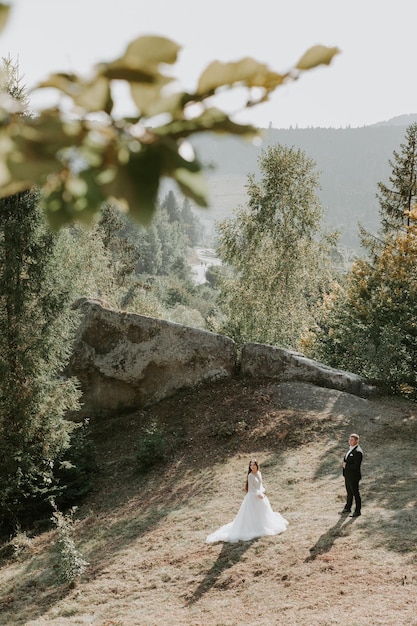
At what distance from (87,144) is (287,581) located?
23.2 ft

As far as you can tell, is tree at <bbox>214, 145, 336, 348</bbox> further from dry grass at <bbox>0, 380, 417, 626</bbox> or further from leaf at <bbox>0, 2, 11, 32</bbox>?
leaf at <bbox>0, 2, 11, 32</bbox>

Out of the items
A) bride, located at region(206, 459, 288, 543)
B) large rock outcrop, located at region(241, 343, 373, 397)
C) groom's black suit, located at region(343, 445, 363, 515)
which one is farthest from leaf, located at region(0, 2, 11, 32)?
large rock outcrop, located at region(241, 343, 373, 397)

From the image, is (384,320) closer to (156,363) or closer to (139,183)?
(156,363)

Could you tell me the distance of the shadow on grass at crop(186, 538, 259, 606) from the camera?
22.7 ft

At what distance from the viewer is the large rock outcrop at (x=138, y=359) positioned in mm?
14141

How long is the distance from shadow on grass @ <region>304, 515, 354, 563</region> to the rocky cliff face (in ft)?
20.0

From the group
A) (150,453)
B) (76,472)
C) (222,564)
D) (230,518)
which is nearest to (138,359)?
(150,453)

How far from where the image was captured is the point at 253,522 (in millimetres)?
8188

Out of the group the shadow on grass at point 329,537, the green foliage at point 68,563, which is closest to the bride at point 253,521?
the shadow on grass at point 329,537

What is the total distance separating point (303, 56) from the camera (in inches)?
29.4

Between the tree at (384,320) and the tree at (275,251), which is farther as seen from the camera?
the tree at (275,251)

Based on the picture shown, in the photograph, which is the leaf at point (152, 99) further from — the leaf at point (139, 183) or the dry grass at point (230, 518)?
the dry grass at point (230, 518)

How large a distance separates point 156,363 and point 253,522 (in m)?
6.68

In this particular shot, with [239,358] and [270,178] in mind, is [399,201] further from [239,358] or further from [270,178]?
[239,358]
